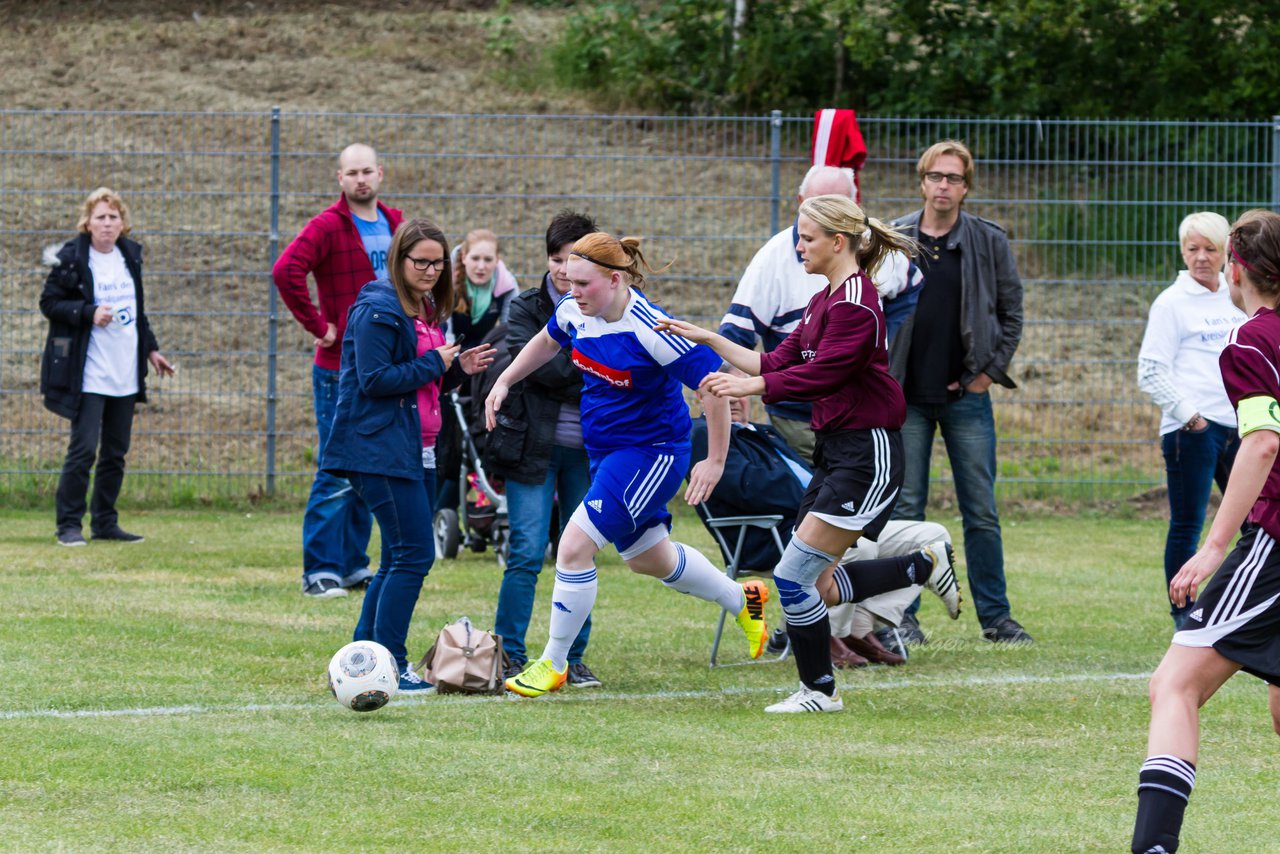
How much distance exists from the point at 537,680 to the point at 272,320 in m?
6.88

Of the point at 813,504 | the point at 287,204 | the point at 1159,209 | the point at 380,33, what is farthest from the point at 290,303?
the point at 380,33

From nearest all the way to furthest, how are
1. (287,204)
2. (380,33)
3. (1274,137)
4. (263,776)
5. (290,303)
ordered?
1. (263,776)
2. (290,303)
3. (1274,137)
4. (287,204)
5. (380,33)

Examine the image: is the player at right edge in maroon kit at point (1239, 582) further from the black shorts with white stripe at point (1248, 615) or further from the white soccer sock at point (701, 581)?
the white soccer sock at point (701, 581)

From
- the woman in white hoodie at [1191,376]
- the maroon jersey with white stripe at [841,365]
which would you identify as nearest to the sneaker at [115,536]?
the maroon jersey with white stripe at [841,365]

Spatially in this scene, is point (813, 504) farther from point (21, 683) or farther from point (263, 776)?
point (21, 683)

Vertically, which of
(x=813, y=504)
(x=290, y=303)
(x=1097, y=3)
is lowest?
(x=813, y=504)

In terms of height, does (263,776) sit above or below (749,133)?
below

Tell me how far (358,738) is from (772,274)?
2.88 m

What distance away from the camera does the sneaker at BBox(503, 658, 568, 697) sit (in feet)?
22.2

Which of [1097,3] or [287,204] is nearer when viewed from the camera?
[287,204]

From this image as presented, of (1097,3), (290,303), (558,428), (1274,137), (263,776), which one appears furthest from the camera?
(1097,3)

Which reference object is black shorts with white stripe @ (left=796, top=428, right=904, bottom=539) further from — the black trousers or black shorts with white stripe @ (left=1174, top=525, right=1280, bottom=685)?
the black trousers

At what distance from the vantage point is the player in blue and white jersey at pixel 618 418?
654 cm

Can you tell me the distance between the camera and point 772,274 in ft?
25.3
